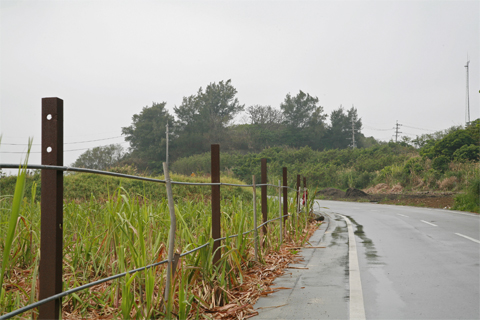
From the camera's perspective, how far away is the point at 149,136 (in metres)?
49.1

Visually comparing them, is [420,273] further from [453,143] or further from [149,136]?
[149,136]

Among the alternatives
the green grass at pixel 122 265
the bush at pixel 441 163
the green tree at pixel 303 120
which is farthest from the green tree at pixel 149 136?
the green grass at pixel 122 265

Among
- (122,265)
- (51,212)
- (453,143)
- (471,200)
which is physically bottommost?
(471,200)

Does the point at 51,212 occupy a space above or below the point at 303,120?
below

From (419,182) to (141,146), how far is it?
34.4 m

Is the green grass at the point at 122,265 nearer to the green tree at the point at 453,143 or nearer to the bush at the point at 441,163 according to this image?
the bush at the point at 441,163

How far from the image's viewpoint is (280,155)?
1983 inches

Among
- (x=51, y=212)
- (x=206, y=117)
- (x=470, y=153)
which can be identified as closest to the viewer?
(x=51, y=212)

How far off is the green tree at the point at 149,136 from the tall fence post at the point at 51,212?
45434mm

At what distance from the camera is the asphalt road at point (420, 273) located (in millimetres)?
3922

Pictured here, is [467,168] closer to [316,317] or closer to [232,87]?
[316,317]

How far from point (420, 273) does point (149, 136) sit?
4615cm

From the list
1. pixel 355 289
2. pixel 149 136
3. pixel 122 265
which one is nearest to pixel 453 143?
pixel 355 289

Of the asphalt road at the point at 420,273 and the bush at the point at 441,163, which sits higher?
the bush at the point at 441,163
